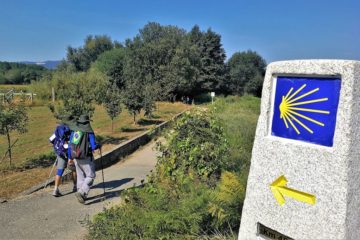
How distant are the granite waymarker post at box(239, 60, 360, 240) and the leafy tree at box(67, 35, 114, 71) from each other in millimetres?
101775

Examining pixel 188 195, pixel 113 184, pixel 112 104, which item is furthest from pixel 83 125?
pixel 112 104

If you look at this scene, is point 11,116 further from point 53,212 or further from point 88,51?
point 88,51

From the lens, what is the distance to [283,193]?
11.3ft

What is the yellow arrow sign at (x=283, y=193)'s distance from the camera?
3.27 m

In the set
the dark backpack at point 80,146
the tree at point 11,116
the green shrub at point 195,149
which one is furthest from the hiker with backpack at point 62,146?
the tree at point 11,116

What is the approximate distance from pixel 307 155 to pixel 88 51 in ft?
364

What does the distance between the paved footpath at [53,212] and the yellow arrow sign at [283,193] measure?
3.51 meters

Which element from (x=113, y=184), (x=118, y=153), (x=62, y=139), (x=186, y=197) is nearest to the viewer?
(x=186, y=197)

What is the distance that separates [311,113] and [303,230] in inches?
36.7

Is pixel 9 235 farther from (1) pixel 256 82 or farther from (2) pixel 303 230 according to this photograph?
(1) pixel 256 82

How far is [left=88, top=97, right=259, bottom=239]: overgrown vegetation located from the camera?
4824mm

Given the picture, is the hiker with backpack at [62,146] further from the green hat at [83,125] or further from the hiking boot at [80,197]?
the hiking boot at [80,197]

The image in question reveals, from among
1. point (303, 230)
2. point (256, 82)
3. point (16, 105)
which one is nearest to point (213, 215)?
point (303, 230)

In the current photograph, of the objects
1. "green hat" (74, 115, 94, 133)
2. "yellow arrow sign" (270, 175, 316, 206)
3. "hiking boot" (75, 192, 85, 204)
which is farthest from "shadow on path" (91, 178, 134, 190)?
"yellow arrow sign" (270, 175, 316, 206)
